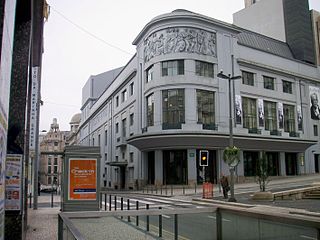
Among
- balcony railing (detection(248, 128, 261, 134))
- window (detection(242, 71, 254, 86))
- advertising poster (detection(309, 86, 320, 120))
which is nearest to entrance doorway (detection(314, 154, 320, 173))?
advertising poster (detection(309, 86, 320, 120))

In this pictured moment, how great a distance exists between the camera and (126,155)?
161ft

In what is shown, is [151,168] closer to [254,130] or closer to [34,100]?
[254,130]

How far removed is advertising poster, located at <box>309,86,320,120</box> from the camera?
52750 millimetres

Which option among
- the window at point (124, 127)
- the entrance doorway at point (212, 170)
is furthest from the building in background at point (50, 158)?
the entrance doorway at point (212, 170)

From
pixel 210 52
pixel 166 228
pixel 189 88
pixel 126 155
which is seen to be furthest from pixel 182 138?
pixel 166 228

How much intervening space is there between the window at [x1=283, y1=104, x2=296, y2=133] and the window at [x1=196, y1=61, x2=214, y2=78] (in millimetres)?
14526

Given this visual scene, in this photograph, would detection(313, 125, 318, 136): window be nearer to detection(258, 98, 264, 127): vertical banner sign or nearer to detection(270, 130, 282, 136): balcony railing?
detection(270, 130, 282, 136): balcony railing

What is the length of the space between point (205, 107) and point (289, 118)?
1639 centimetres

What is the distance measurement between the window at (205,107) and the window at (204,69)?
6.41 ft

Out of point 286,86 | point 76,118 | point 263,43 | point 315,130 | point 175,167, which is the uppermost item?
point 263,43

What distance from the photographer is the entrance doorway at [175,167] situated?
38.6 meters

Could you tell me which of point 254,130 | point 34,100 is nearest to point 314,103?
point 254,130

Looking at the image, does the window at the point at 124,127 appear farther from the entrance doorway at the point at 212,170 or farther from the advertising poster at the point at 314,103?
the advertising poster at the point at 314,103

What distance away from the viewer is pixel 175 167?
3900 cm
